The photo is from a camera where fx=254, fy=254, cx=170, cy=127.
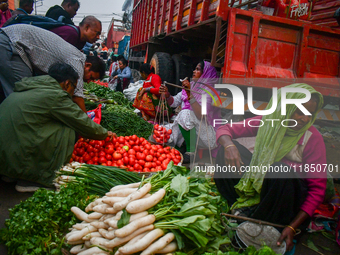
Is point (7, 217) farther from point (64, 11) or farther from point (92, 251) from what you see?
point (64, 11)

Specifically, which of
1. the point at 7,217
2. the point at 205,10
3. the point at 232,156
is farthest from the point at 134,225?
the point at 205,10

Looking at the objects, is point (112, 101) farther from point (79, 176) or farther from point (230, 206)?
point (230, 206)

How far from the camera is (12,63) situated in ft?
9.98

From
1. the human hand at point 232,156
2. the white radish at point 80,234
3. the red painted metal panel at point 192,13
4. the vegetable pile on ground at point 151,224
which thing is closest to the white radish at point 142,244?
the vegetable pile on ground at point 151,224

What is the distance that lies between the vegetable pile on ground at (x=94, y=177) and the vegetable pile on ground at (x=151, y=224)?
1.86 ft

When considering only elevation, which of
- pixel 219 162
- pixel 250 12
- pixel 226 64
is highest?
pixel 250 12

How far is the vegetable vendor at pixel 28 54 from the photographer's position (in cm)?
301

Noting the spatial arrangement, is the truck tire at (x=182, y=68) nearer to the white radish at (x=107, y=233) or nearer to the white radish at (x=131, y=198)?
the white radish at (x=131, y=198)

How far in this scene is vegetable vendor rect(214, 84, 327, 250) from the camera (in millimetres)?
1977

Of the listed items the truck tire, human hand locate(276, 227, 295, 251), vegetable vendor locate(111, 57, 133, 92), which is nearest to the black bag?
the truck tire

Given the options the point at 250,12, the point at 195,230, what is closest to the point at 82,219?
the point at 195,230

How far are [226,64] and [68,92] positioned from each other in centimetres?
191

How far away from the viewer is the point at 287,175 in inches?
79.7

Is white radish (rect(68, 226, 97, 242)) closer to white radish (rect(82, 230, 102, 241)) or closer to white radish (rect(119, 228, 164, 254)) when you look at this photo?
white radish (rect(82, 230, 102, 241))
